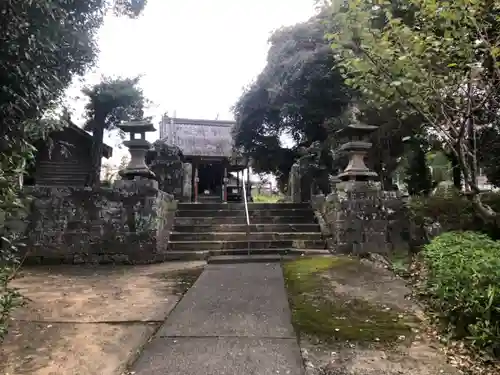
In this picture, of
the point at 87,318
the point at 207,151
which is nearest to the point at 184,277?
the point at 87,318

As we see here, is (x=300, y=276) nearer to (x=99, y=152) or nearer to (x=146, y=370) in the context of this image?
(x=146, y=370)

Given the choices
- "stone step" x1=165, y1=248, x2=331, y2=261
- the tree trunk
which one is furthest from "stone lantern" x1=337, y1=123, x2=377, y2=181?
the tree trunk

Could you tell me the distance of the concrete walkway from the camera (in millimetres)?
1969

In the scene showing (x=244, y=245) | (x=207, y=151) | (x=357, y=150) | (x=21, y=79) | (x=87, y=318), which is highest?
(x=207, y=151)

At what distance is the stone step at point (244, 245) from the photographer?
19.2 ft

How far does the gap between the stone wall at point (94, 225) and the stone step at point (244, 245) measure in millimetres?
517

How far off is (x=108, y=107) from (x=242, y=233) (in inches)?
261

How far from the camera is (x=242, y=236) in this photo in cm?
612

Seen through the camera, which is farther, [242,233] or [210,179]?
[210,179]

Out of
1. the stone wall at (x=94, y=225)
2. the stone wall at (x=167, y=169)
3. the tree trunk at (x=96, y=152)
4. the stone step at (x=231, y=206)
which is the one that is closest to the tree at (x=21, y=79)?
the stone wall at (x=94, y=225)

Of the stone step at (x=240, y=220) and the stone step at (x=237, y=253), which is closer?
the stone step at (x=237, y=253)

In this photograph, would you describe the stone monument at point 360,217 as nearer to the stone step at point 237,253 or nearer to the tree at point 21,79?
the stone step at point 237,253

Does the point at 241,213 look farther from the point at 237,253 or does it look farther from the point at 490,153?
the point at 490,153

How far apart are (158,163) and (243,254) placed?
528 centimetres
